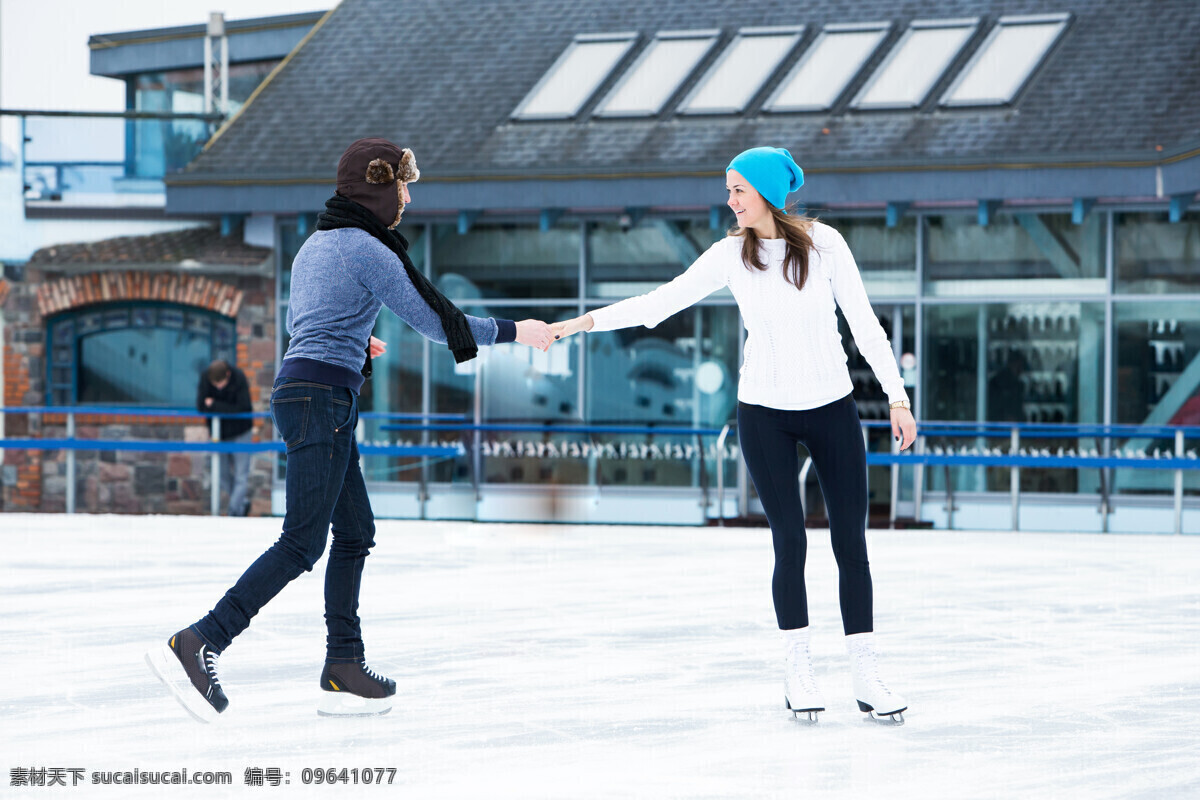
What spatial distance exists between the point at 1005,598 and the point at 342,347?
13.9ft

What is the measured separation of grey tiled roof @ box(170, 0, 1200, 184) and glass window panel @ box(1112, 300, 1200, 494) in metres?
1.59

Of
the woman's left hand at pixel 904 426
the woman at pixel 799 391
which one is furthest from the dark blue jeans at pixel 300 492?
the woman's left hand at pixel 904 426

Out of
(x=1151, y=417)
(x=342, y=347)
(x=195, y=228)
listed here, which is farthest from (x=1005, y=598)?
(x=195, y=228)

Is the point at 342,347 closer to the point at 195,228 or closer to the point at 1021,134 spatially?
the point at 1021,134

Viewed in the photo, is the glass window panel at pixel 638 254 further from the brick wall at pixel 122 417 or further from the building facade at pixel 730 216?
the brick wall at pixel 122 417

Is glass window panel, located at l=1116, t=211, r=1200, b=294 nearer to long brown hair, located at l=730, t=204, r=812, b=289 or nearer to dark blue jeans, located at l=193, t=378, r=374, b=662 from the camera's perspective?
long brown hair, located at l=730, t=204, r=812, b=289

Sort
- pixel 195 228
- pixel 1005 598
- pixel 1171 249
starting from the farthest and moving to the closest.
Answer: pixel 195 228 < pixel 1171 249 < pixel 1005 598

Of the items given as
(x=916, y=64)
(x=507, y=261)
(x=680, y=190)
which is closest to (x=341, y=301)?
(x=680, y=190)

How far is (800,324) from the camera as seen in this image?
4.62 meters

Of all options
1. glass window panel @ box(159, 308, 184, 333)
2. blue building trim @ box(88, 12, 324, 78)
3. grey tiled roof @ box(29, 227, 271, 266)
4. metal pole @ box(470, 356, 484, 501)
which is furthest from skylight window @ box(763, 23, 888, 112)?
glass window panel @ box(159, 308, 184, 333)

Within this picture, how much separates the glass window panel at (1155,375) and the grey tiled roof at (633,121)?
62.7 inches

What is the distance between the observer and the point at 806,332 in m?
4.62

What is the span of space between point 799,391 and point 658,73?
11728mm

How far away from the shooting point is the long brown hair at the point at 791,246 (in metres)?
4.63
